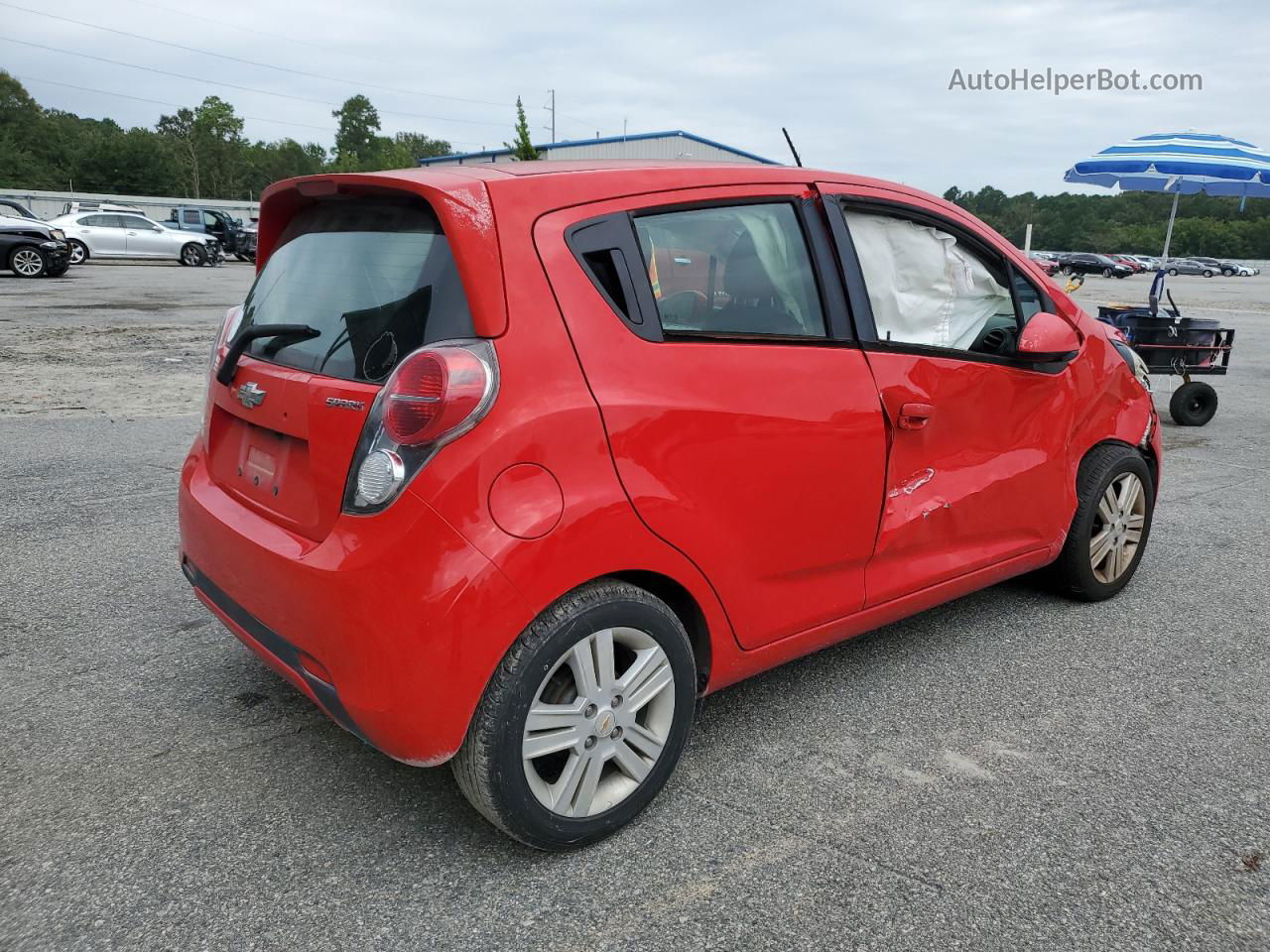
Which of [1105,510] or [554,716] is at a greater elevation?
Answer: [1105,510]

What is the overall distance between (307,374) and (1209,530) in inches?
190

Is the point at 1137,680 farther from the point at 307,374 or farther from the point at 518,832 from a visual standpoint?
the point at 307,374

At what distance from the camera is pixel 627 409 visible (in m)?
2.24

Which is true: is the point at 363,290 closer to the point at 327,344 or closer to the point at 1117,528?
the point at 327,344

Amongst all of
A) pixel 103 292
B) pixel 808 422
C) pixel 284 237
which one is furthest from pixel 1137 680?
pixel 103 292

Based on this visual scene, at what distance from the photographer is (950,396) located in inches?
119

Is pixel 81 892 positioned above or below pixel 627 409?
below

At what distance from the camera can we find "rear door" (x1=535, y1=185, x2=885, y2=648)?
2268 millimetres

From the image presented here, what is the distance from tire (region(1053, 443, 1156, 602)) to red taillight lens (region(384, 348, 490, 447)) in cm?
268

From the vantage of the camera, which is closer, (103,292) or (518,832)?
(518,832)

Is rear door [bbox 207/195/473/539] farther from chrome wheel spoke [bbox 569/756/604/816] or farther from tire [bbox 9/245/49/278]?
tire [bbox 9/245/49/278]

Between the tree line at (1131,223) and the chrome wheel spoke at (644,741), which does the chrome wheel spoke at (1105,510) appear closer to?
the chrome wheel spoke at (644,741)

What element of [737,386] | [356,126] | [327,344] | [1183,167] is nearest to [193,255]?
[1183,167]

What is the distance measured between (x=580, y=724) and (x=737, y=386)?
37.2 inches
